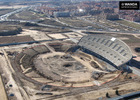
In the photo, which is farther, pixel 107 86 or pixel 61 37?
pixel 61 37

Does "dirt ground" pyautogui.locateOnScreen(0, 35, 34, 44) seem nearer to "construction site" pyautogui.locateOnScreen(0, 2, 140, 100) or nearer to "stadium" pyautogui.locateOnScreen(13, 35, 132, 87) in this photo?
"construction site" pyautogui.locateOnScreen(0, 2, 140, 100)

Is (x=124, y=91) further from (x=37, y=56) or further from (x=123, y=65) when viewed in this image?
(x=37, y=56)

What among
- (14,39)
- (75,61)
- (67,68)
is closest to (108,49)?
(75,61)

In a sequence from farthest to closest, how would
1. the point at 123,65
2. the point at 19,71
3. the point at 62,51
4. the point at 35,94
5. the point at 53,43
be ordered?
the point at 53,43 → the point at 62,51 → the point at 123,65 → the point at 19,71 → the point at 35,94

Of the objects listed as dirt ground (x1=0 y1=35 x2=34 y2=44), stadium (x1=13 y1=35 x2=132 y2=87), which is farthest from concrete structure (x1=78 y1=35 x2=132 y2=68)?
dirt ground (x1=0 y1=35 x2=34 y2=44)

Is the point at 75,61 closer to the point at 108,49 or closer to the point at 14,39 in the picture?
the point at 108,49

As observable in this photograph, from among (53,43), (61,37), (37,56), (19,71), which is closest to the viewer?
(19,71)

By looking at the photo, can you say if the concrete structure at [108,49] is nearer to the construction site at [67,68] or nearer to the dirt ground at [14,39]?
the construction site at [67,68]

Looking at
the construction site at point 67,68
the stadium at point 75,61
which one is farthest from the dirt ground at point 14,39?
the stadium at point 75,61

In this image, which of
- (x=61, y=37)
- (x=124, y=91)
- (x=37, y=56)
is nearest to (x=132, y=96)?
(x=124, y=91)
